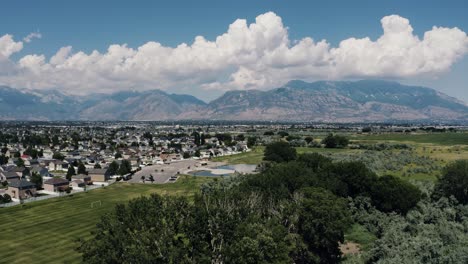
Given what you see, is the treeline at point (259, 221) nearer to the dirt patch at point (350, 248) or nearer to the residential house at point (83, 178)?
the dirt patch at point (350, 248)

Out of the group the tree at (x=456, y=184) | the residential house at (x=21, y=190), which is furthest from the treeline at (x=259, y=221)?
the residential house at (x=21, y=190)

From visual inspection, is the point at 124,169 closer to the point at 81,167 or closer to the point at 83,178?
the point at 81,167

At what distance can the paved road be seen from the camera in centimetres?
9288

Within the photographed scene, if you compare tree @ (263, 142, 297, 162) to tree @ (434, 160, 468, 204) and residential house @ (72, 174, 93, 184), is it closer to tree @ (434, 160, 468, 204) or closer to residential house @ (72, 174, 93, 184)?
residential house @ (72, 174, 93, 184)

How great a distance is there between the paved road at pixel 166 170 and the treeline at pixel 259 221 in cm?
4964

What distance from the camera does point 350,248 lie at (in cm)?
3809

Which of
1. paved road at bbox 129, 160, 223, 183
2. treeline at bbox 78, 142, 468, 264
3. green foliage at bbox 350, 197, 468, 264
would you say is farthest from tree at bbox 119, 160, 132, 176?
green foliage at bbox 350, 197, 468, 264

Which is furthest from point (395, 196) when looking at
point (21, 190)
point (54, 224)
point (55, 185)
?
point (55, 185)

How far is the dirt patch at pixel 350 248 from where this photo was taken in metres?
36.7

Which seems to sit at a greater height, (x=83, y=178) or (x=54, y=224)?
(x=83, y=178)

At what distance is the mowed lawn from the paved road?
573 inches

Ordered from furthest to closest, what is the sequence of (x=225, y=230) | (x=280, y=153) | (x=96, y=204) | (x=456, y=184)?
(x=280, y=153) → (x=96, y=204) → (x=456, y=184) → (x=225, y=230)

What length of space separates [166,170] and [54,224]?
58694mm

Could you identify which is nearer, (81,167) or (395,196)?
(395,196)
